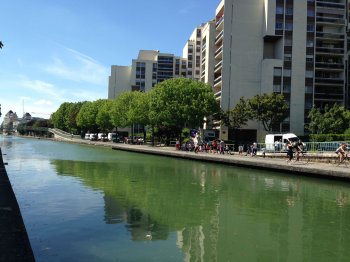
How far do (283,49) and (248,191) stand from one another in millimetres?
63331

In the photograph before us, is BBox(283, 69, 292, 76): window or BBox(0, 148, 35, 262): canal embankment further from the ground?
BBox(283, 69, 292, 76): window

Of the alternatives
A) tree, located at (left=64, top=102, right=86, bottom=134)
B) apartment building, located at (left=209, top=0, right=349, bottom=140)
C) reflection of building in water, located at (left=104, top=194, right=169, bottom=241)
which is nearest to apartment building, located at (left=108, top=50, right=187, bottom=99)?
tree, located at (left=64, top=102, right=86, bottom=134)

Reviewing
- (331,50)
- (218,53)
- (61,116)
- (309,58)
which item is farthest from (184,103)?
(61,116)

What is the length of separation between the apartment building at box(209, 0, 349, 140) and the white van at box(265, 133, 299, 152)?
24.8m

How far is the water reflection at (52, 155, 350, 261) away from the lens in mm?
10469

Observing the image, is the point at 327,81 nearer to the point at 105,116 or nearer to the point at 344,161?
the point at 105,116

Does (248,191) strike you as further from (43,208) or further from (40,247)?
(40,247)

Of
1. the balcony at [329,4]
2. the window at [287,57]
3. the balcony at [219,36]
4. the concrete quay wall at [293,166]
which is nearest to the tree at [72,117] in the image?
the balcony at [219,36]

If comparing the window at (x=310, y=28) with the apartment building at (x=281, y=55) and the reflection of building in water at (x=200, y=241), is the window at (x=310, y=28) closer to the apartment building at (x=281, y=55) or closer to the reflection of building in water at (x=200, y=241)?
the apartment building at (x=281, y=55)

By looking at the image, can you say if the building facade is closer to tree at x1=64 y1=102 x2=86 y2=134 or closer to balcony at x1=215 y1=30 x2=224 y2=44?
balcony at x1=215 y1=30 x2=224 y2=44

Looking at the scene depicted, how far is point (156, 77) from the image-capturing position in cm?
14900

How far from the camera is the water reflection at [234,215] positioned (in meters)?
10.5

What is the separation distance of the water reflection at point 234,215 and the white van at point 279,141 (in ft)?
73.9

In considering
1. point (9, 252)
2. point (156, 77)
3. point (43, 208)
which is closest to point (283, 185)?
point (43, 208)
